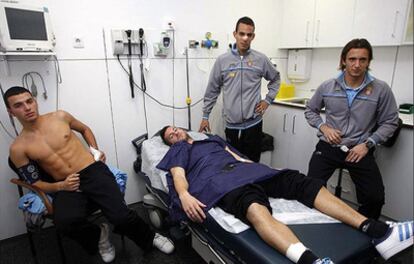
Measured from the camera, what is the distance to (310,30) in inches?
110

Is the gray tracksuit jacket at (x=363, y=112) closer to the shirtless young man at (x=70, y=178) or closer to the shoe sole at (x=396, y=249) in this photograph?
the shoe sole at (x=396, y=249)

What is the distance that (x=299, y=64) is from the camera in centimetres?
312

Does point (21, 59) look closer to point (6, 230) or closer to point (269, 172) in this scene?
point (6, 230)

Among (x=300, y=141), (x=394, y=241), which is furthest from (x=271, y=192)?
(x=300, y=141)

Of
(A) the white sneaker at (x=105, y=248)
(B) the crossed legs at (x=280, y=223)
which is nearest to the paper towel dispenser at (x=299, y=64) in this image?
(B) the crossed legs at (x=280, y=223)

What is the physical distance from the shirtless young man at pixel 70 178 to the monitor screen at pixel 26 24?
0.35 m

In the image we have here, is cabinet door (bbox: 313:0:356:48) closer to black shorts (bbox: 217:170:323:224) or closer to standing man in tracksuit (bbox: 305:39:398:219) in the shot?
standing man in tracksuit (bbox: 305:39:398:219)

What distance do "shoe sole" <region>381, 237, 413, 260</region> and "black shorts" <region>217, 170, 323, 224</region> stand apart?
1.31 ft

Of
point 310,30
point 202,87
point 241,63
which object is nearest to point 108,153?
point 202,87

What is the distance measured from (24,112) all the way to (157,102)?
3.60ft

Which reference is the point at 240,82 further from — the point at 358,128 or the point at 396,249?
the point at 396,249

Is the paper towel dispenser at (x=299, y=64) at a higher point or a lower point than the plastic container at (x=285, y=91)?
higher

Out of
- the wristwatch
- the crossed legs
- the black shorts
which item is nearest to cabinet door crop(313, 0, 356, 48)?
the wristwatch

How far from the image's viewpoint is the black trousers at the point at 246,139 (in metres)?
2.47
